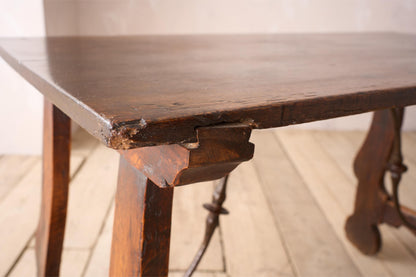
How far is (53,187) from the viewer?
96 cm

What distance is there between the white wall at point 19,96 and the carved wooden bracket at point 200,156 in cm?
173

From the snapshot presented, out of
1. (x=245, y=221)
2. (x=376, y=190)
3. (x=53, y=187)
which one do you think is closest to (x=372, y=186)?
(x=376, y=190)

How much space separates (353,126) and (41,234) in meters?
2.28

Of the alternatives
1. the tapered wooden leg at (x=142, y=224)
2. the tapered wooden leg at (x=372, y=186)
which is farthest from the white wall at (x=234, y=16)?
the tapered wooden leg at (x=142, y=224)

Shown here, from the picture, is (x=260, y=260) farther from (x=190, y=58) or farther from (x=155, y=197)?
(x=155, y=197)

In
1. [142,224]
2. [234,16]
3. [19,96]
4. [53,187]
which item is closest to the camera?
[142,224]

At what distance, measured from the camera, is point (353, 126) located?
285 cm

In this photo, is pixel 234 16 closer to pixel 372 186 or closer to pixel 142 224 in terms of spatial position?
pixel 372 186

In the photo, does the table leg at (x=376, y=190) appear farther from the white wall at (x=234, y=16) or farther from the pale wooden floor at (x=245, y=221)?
the white wall at (x=234, y=16)

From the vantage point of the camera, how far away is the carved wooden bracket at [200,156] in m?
0.41

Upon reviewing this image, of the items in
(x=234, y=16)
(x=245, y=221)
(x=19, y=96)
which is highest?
(x=234, y=16)

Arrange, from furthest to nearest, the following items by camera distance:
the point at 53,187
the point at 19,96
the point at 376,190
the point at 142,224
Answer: the point at 19,96 → the point at 376,190 → the point at 53,187 → the point at 142,224

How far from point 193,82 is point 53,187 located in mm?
546

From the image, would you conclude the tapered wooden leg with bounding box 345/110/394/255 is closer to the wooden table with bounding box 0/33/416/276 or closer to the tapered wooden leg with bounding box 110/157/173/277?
the wooden table with bounding box 0/33/416/276
